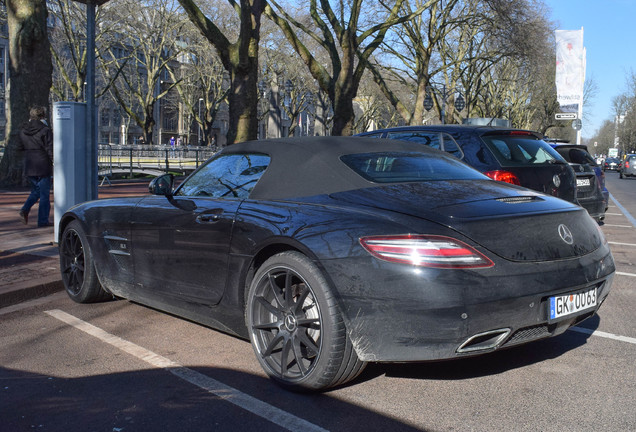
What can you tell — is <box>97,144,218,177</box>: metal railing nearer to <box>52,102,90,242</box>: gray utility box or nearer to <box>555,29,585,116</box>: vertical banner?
<box>52,102,90,242</box>: gray utility box

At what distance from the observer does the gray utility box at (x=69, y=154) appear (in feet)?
26.1

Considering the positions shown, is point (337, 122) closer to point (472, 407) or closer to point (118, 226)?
point (118, 226)

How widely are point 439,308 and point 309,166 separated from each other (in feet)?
4.40

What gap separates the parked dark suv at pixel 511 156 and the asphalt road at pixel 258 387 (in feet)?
9.11

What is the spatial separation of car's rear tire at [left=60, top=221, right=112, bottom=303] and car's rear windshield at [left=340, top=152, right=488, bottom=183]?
8.36 feet

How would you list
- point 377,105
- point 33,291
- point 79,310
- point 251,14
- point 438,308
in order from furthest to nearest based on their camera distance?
1. point 377,105
2. point 251,14
3. point 33,291
4. point 79,310
5. point 438,308

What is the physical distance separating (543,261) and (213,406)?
1815mm

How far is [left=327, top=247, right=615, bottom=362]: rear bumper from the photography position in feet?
10.1

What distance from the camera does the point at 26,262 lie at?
6.99 metres

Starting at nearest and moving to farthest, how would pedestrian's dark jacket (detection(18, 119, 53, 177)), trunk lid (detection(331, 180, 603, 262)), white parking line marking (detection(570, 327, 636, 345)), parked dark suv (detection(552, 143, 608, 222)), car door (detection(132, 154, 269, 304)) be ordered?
1. trunk lid (detection(331, 180, 603, 262))
2. car door (detection(132, 154, 269, 304))
3. white parking line marking (detection(570, 327, 636, 345))
4. pedestrian's dark jacket (detection(18, 119, 53, 177))
5. parked dark suv (detection(552, 143, 608, 222))

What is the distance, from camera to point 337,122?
2170cm

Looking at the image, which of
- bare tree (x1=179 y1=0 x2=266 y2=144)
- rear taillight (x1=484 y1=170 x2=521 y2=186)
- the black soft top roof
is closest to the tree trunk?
bare tree (x1=179 y1=0 x2=266 y2=144)

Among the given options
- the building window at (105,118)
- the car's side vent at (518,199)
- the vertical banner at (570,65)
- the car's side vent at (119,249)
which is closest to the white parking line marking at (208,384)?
the car's side vent at (119,249)

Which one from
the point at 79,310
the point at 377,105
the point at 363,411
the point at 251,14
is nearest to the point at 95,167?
the point at 79,310
